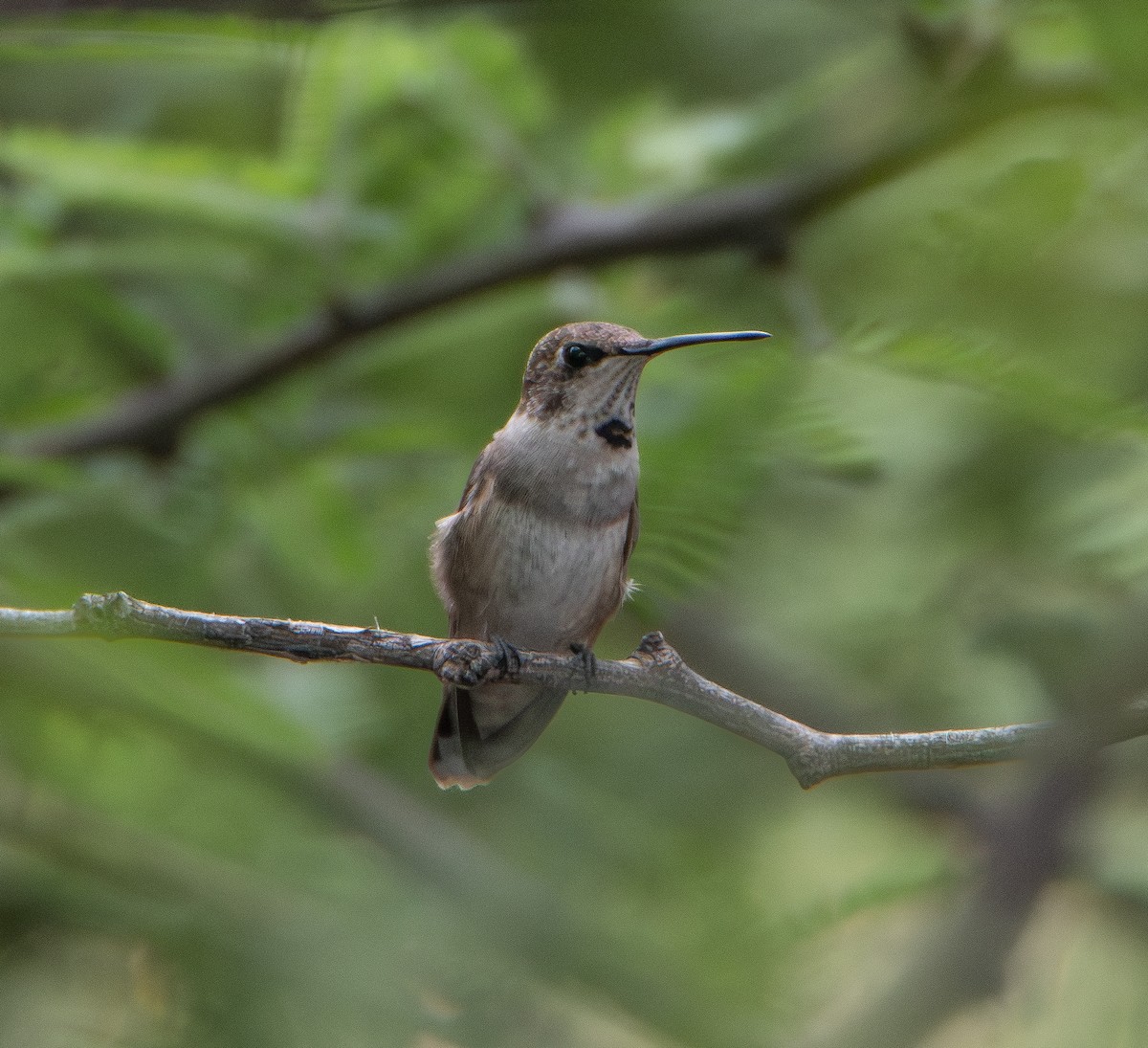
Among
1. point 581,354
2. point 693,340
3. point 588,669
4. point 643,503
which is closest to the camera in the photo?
point 643,503

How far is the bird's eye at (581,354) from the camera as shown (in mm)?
2762

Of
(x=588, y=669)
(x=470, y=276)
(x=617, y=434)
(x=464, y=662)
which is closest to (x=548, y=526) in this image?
(x=617, y=434)

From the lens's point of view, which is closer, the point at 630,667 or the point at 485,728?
the point at 630,667

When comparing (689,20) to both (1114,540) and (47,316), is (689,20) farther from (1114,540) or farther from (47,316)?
(1114,540)

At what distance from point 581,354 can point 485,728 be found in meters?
0.78

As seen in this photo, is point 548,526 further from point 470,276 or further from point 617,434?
point 470,276

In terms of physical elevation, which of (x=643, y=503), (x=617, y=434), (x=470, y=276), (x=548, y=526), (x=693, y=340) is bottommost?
(x=643, y=503)

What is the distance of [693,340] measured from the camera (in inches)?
87.8

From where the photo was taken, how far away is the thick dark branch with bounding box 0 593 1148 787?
1568mm

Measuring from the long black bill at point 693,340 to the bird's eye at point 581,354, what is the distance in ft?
0.53

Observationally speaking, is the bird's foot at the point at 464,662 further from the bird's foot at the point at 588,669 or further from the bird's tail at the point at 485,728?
the bird's tail at the point at 485,728

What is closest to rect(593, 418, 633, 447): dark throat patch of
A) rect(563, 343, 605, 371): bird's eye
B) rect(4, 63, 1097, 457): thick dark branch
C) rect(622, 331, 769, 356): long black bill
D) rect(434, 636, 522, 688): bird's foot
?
rect(563, 343, 605, 371): bird's eye

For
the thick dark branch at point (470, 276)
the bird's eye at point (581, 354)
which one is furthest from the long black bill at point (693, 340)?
the thick dark branch at point (470, 276)

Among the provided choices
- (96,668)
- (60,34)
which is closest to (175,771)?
(96,668)
